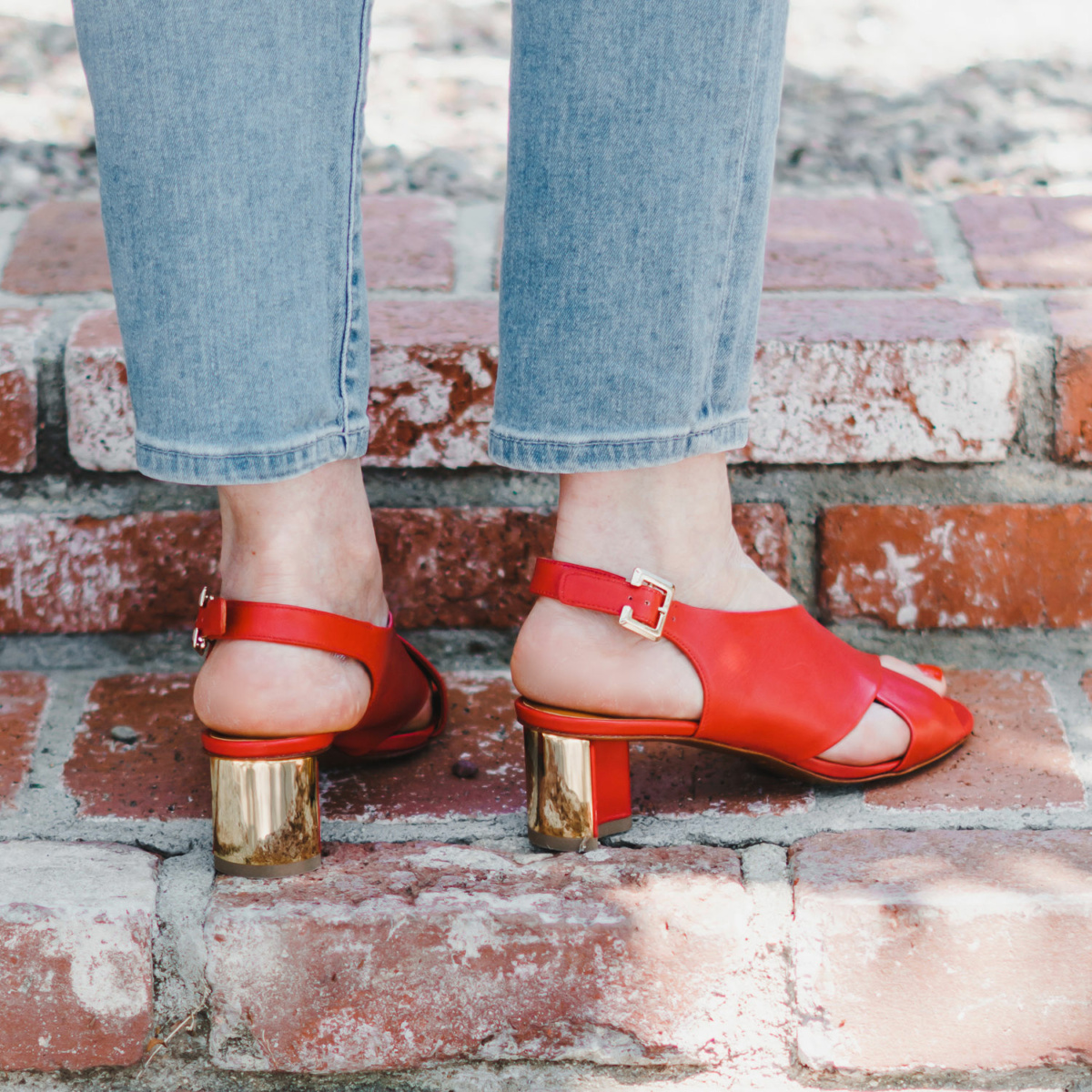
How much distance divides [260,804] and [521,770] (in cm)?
21

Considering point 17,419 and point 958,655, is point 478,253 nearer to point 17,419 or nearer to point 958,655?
point 17,419

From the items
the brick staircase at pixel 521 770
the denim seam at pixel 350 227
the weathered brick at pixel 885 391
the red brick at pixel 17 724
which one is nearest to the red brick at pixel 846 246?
the brick staircase at pixel 521 770

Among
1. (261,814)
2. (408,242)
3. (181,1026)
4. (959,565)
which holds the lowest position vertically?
(181,1026)

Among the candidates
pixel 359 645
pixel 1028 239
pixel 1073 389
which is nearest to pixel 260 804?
pixel 359 645

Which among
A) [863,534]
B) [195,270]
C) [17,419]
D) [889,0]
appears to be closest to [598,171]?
[195,270]

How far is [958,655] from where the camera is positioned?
37.3 inches

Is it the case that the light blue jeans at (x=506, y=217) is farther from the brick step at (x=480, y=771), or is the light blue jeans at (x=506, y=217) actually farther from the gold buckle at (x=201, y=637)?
the brick step at (x=480, y=771)

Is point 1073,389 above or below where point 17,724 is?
above

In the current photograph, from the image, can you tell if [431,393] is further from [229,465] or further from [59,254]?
[59,254]

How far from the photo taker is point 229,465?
2.01 feet

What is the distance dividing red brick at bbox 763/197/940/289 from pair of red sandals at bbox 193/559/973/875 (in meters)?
0.39

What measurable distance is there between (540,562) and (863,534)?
1.13ft

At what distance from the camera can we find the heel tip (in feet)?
2.23

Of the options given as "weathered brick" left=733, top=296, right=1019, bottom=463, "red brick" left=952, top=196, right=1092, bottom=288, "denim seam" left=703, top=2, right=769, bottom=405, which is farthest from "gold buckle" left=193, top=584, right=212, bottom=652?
"red brick" left=952, top=196, right=1092, bottom=288
